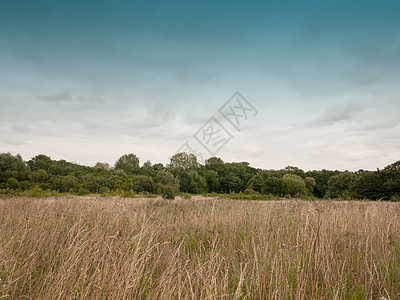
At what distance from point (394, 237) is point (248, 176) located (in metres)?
73.5

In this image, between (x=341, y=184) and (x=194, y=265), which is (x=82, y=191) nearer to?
(x=194, y=265)

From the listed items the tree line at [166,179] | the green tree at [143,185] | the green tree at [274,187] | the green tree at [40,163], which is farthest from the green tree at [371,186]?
the green tree at [40,163]

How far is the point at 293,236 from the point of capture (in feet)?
15.3

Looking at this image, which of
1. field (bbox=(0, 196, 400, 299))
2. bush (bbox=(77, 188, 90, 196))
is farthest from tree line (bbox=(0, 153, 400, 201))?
field (bbox=(0, 196, 400, 299))

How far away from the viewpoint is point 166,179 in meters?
38.5

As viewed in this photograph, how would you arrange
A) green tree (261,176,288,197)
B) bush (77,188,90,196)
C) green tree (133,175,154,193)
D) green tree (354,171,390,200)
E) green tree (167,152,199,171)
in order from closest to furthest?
1. bush (77,188,90,196)
2. green tree (133,175,154,193)
3. green tree (354,171,390,200)
4. green tree (261,176,288,197)
5. green tree (167,152,199,171)

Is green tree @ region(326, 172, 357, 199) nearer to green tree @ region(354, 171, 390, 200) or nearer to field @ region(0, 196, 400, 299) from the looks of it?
green tree @ region(354, 171, 390, 200)

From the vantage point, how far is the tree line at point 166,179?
76.2 feet

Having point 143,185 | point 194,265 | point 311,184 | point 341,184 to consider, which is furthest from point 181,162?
point 194,265

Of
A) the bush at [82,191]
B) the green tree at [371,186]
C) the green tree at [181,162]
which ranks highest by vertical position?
the green tree at [181,162]

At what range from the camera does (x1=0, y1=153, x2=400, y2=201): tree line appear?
23219 millimetres

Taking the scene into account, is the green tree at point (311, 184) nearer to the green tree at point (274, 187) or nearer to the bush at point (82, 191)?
the green tree at point (274, 187)


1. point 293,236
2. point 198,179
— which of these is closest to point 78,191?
point 293,236

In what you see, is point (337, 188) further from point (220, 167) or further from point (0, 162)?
point (0, 162)
